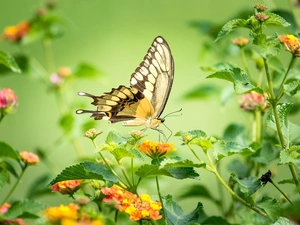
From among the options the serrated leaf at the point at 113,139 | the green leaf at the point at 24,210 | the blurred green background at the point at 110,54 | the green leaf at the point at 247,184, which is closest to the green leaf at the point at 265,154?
the green leaf at the point at 247,184

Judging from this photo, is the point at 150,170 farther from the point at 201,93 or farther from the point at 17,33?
the point at 17,33

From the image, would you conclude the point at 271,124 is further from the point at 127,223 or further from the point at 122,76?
the point at 122,76

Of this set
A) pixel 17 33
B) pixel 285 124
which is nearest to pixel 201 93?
pixel 17 33

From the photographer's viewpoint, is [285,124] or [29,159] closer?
[285,124]

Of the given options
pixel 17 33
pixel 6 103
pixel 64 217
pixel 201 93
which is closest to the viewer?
pixel 64 217

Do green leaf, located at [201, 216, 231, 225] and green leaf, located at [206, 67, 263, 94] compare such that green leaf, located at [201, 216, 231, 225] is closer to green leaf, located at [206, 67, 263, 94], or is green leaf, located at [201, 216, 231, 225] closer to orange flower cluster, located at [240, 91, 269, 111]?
green leaf, located at [206, 67, 263, 94]

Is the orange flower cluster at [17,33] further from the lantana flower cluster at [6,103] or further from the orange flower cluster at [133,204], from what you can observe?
the orange flower cluster at [133,204]
